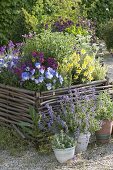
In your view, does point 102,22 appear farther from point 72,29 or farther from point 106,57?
point 72,29

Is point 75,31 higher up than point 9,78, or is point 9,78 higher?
point 75,31

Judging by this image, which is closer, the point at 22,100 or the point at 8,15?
the point at 22,100

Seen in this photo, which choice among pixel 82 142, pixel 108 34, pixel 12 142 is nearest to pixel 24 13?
pixel 108 34

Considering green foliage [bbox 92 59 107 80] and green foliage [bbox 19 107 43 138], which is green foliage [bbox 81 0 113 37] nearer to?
green foliage [bbox 92 59 107 80]

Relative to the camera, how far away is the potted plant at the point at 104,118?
5117 millimetres

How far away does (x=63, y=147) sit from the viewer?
465 cm

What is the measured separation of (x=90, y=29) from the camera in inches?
325

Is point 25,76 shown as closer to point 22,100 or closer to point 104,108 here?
point 22,100

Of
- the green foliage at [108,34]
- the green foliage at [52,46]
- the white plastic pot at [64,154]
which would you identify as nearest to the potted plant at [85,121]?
the white plastic pot at [64,154]

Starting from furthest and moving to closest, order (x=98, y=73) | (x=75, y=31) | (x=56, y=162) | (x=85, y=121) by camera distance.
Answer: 1. (x=75, y=31)
2. (x=98, y=73)
3. (x=85, y=121)
4. (x=56, y=162)

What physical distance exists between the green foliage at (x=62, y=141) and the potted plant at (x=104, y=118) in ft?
1.72

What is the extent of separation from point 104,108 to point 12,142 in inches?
44.4

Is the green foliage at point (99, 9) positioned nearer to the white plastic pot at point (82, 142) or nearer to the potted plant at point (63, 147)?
the white plastic pot at point (82, 142)

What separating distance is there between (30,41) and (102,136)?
5.17 ft
